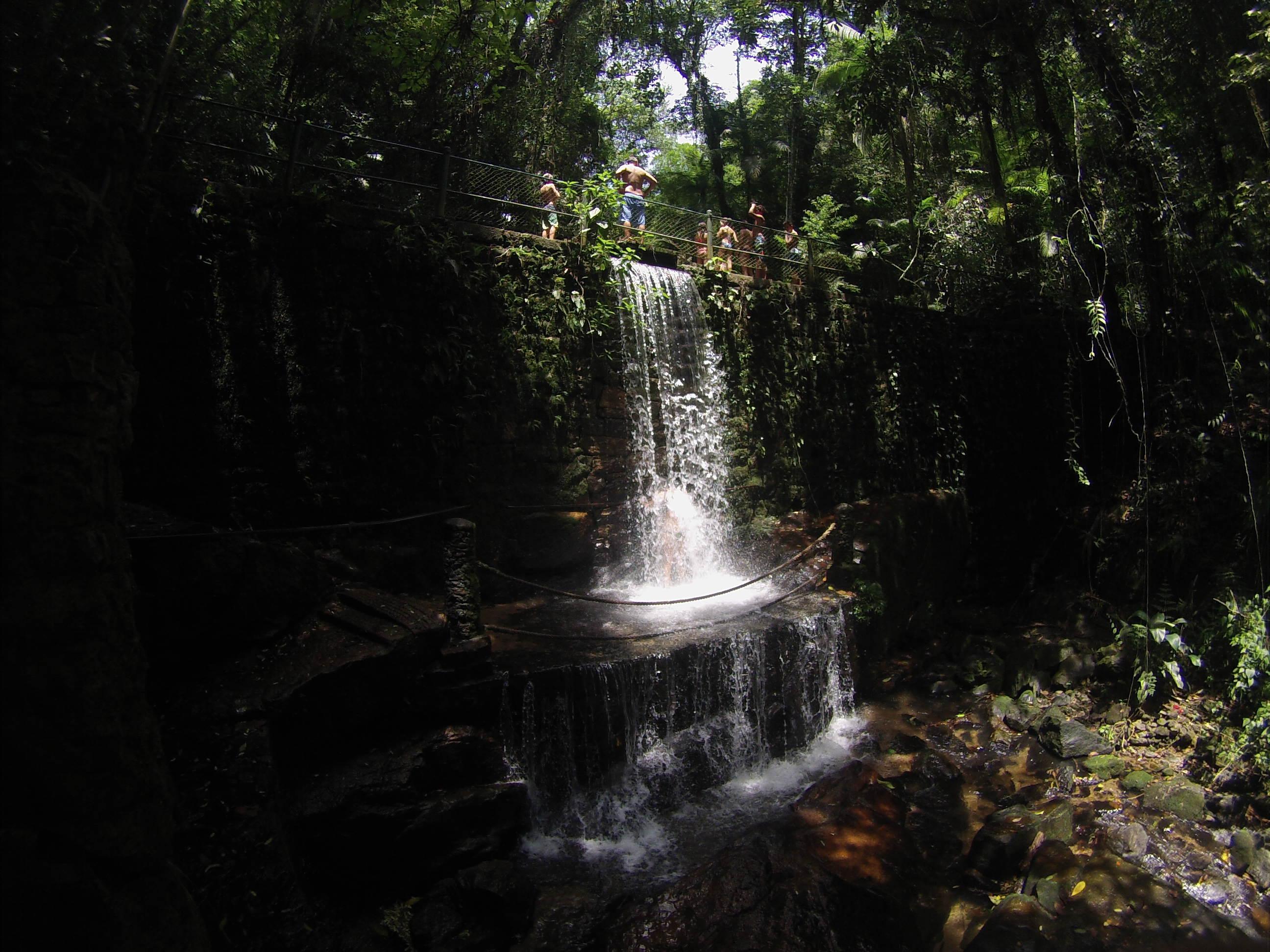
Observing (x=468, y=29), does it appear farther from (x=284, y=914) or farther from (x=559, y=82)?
(x=284, y=914)

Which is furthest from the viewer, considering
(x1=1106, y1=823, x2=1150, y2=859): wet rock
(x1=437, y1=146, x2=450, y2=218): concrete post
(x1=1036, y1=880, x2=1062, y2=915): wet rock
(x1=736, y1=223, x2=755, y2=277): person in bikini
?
(x1=736, y1=223, x2=755, y2=277): person in bikini

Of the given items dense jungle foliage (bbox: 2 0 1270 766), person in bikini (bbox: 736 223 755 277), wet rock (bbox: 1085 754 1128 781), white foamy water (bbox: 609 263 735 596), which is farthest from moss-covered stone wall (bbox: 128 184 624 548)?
wet rock (bbox: 1085 754 1128 781)

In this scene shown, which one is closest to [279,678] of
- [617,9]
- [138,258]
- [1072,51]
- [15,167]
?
[15,167]

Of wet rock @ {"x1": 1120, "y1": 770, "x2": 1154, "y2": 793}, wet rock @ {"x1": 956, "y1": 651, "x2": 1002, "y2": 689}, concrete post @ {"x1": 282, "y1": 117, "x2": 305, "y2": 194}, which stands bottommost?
wet rock @ {"x1": 1120, "y1": 770, "x2": 1154, "y2": 793}

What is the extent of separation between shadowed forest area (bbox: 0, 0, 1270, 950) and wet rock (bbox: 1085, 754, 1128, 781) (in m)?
0.61

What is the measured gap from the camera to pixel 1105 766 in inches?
242

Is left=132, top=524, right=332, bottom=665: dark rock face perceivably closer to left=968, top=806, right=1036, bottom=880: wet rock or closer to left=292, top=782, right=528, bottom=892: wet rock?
left=292, top=782, right=528, bottom=892: wet rock

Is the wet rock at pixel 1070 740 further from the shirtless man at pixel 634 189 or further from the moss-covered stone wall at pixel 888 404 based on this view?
the shirtless man at pixel 634 189

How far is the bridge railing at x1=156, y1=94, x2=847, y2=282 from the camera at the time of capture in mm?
5969

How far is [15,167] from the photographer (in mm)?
2600

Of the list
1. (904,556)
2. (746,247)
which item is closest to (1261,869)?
(904,556)

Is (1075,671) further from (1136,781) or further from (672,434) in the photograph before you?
(672,434)

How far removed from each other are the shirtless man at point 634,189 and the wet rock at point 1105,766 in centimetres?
708

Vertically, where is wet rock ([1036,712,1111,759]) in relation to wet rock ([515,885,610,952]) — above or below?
below
